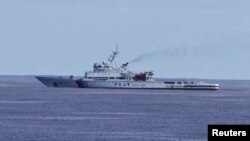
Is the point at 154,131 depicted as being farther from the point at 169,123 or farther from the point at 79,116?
the point at 79,116

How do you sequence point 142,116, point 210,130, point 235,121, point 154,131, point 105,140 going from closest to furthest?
point 210,130 < point 105,140 < point 154,131 < point 235,121 < point 142,116

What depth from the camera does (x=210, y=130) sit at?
39.1m

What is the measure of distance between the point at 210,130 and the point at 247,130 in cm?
165

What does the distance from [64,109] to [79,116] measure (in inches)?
629

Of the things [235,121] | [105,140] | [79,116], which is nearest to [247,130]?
[105,140]

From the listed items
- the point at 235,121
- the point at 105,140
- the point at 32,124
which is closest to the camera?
the point at 105,140

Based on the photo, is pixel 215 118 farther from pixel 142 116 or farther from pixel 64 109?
pixel 64 109

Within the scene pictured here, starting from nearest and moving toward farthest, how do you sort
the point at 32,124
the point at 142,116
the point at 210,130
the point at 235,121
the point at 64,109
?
the point at 210,130 → the point at 32,124 → the point at 235,121 → the point at 142,116 → the point at 64,109

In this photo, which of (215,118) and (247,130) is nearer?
A: (247,130)

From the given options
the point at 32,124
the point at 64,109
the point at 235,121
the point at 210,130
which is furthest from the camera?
the point at 64,109

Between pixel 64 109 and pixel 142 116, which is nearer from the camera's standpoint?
pixel 142 116

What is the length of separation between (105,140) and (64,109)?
45408 millimetres

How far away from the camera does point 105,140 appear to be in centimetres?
6856

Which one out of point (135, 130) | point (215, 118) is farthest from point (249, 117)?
point (135, 130)
